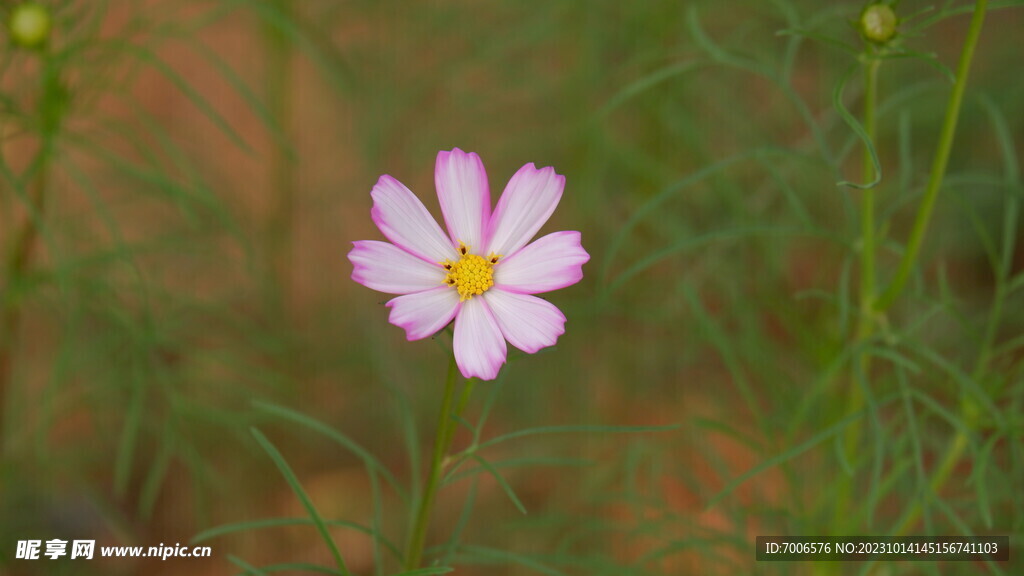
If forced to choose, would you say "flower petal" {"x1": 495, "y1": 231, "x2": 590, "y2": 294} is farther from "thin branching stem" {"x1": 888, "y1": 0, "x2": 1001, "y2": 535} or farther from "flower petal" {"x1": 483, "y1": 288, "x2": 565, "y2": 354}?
"thin branching stem" {"x1": 888, "y1": 0, "x2": 1001, "y2": 535}

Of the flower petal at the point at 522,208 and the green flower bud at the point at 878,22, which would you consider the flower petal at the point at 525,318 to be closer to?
the flower petal at the point at 522,208

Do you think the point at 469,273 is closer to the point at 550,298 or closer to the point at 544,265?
the point at 544,265

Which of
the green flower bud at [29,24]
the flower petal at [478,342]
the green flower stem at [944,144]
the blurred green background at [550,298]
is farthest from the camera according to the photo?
the blurred green background at [550,298]

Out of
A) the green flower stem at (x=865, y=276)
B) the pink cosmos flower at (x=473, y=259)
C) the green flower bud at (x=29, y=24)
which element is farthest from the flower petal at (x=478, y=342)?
the green flower bud at (x=29, y=24)

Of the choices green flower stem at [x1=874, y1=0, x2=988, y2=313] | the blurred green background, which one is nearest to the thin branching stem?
green flower stem at [x1=874, y1=0, x2=988, y2=313]

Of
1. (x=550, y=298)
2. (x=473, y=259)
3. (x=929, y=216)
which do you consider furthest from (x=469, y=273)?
(x=550, y=298)
